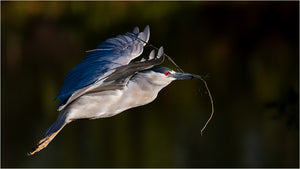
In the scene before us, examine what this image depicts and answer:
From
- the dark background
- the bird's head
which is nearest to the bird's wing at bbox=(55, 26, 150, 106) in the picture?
the bird's head

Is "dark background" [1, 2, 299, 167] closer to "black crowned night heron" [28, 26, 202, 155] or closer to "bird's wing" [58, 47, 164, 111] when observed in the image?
"black crowned night heron" [28, 26, 202, 155]

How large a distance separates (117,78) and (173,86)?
Result: 5360 millimetres

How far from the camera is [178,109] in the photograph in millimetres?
7359

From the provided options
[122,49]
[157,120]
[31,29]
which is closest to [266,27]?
[31,29]

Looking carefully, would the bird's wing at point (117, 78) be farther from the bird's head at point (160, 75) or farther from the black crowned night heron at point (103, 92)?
the bird's head at point (160, 75)

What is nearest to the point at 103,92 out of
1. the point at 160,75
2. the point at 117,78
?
the point at 117,78

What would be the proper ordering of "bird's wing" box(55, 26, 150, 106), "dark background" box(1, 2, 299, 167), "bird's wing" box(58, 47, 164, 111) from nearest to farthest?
1. "bird's wing" box(58, 47, 164, 111)
2. "bird's wing" box(55, 26, 150, 106)
3. "dark background" box(1, 2, 299, 167)

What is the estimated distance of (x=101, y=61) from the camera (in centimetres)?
340

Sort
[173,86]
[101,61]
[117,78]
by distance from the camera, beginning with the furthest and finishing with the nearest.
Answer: [173,86] < [101,61] < [117,78]

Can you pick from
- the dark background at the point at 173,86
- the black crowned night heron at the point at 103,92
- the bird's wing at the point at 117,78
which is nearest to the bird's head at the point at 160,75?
the black crowned night heron at the point at 103,92

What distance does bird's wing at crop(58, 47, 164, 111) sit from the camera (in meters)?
2.68

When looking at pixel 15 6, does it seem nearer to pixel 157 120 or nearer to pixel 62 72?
pixel 62 72

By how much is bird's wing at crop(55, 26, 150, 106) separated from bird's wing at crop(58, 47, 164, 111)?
3 centimetres

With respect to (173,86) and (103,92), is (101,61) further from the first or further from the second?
(173,86)
